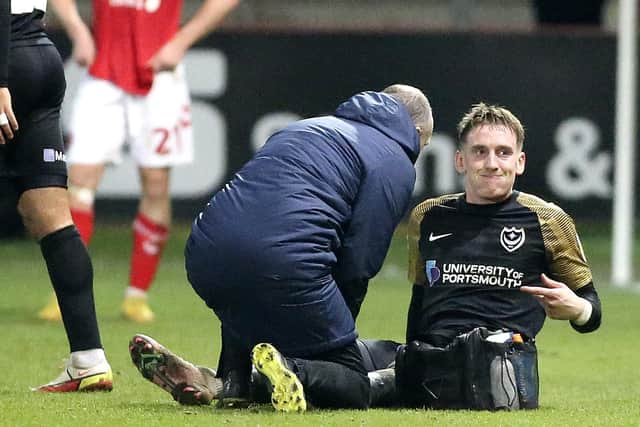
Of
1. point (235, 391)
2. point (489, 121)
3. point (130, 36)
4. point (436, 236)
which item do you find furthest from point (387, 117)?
point (130, 36)

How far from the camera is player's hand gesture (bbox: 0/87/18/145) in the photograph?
6195mm

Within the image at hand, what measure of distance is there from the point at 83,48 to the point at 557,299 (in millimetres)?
4191

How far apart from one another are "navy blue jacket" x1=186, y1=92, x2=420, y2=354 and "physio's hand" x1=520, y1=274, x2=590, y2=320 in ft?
1.82

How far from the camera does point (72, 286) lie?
6602mm

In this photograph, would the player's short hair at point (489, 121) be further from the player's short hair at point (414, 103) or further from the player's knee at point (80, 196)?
the player's knee at point (80, 196)

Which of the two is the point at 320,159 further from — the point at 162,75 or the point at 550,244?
the point at 162,75

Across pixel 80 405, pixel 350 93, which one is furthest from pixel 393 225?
pixel 350 93

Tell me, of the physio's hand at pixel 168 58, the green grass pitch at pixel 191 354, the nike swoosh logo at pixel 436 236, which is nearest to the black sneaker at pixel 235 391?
the green grass pitch at pixel 191 354

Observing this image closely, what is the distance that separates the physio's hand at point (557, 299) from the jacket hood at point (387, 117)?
0.68 m

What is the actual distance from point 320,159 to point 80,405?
3.97ft

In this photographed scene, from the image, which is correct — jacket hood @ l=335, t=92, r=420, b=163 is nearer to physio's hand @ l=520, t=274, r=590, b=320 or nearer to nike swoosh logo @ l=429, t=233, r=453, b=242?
nike swoosh logo @ l=429, t=233, r=453, b=242

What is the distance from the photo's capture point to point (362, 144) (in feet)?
19.6

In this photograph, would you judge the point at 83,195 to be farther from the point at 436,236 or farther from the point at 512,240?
the point at 512,240

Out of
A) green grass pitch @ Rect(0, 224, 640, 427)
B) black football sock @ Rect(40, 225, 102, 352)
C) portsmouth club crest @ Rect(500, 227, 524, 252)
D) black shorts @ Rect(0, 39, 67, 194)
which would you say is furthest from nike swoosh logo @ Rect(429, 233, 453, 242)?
black shorts @ Rect(0, 39, 67, 194)
